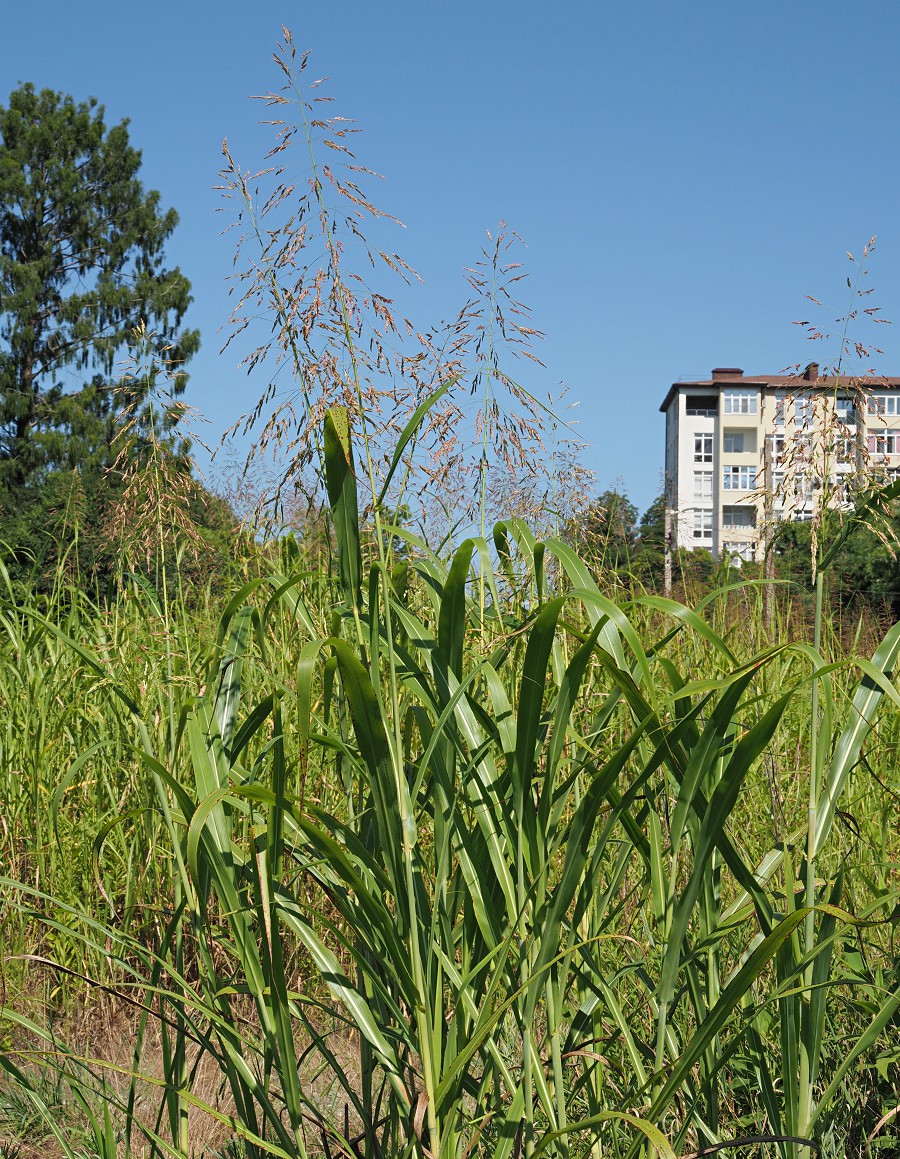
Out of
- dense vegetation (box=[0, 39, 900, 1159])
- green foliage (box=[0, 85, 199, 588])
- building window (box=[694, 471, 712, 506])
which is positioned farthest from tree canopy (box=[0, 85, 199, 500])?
building window (box=[694, 471, 712, 506])

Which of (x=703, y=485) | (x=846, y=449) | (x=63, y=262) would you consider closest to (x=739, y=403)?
(x=703, y=485)

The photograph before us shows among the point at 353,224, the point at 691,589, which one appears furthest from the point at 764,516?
the point at 691,589

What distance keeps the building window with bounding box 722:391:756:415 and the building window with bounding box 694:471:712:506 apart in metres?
3.61

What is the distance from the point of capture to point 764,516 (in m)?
1.88

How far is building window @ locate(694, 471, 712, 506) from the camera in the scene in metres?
52.1

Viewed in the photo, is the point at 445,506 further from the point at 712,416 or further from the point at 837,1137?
the point at 712,416

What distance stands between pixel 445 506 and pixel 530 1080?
3.30 ft

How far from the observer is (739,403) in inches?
2078

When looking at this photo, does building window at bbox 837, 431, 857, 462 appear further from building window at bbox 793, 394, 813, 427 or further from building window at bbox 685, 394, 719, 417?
building window at bbox 685, 394, 719, 417

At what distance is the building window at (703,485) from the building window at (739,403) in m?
3.61

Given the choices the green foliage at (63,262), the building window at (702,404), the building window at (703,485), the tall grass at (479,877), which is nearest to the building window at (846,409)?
the tall grass at (479,877)

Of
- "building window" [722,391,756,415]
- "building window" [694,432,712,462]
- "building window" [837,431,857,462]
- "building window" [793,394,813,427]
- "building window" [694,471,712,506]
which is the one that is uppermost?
"building window" [722,391,756,415]

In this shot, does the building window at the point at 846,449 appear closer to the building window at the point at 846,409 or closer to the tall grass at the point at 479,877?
the building window at the point at 846,409

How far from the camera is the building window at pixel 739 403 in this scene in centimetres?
5256
